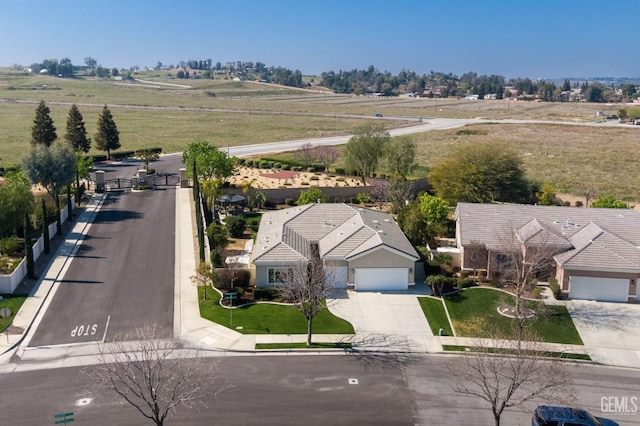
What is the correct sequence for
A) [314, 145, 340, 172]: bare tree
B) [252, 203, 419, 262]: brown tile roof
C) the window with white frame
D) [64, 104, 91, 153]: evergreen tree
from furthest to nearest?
1. [64, 104, 91, 153]: evergreen tree
2. [314, 145, 340, 172]: bare tree
3. [252, 203, 419, 262]: brown tile roof
4. the window with white frame

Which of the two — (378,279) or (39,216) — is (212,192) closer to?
Answer: (39,216)

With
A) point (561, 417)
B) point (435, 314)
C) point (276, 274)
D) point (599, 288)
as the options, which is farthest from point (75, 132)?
point (561, 417)

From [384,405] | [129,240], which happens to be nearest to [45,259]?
[129,240]

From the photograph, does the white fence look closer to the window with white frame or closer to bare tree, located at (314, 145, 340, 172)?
the window with white frame

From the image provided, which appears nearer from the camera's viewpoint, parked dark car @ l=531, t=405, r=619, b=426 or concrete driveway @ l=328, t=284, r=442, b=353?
parked dark car @ l=531, t=405, r=619, b=426

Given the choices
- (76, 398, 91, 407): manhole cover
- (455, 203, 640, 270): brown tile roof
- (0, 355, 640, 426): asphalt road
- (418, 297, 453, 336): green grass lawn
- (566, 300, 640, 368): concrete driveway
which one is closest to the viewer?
(0, 355, 640, 426): asphalt road

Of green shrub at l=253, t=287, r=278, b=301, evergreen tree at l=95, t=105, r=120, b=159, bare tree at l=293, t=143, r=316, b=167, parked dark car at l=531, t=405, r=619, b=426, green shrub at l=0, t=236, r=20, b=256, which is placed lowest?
parked dark car at l=531, t=405, r=619, b=426

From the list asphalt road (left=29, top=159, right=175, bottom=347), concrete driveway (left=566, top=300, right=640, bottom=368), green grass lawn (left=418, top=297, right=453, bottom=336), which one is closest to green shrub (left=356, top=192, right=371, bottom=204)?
asphalt road (left=29, top=159, right=175, bottom=347)

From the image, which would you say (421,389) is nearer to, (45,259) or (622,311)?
(622,311)
